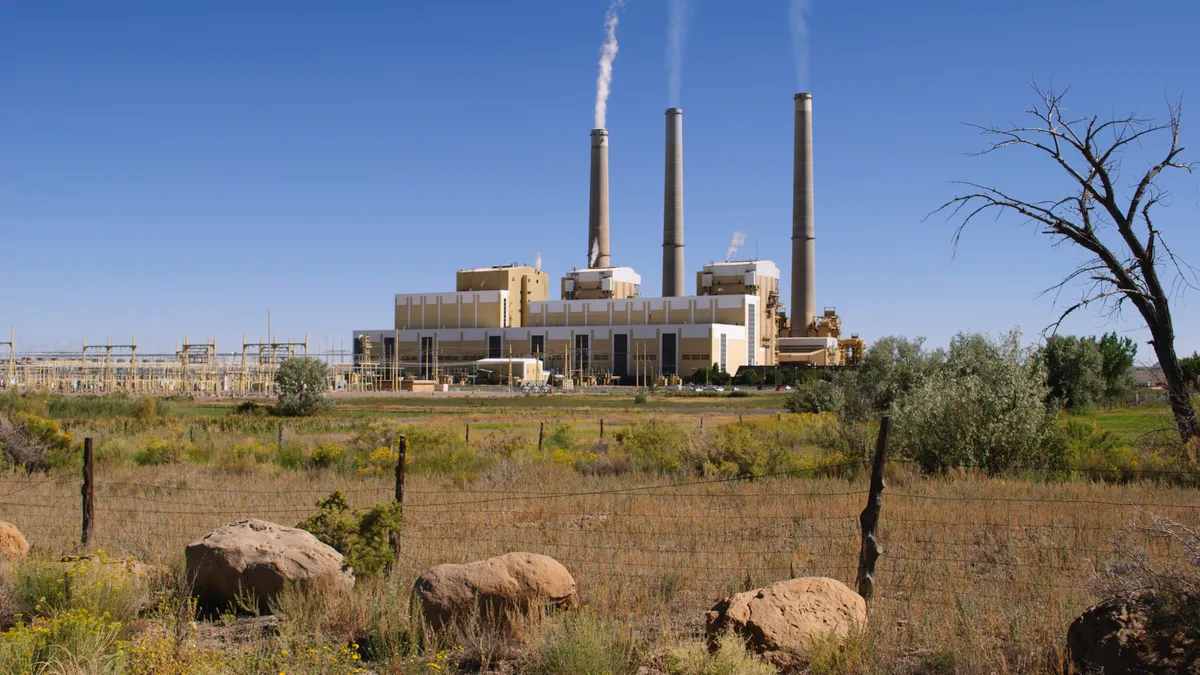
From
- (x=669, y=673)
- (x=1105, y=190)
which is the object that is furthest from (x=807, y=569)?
(x=1105, y=190)

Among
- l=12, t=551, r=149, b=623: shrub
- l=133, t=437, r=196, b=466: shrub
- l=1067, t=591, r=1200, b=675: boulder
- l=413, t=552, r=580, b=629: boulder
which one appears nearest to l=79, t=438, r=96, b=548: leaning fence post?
l=12, t=551, r=149, b=623: shrub

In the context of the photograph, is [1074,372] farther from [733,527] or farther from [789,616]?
[789,616]

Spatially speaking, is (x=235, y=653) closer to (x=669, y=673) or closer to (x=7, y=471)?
(x=669, y=673)

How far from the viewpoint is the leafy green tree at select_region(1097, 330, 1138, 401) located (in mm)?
51875

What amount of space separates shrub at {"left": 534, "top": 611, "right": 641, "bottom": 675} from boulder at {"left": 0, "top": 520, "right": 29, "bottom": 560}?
611cm

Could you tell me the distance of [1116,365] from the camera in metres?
55.2

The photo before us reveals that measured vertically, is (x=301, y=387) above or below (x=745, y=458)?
above

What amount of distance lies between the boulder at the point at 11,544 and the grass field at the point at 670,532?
416 millimetres

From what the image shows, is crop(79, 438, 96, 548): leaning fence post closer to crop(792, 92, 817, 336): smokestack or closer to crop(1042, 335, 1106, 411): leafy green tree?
crop(1042, 335, 1106, 411): leafy green tree

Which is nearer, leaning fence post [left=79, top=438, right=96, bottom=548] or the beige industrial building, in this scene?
leaning fence post [left=79, top=438, right=96, bottom=548]

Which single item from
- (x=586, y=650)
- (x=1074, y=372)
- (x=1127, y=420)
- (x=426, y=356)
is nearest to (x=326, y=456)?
(x=586, y=650)

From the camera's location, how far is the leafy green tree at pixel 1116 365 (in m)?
51.9

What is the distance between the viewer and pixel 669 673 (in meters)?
6.27

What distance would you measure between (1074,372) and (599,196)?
66.5m
